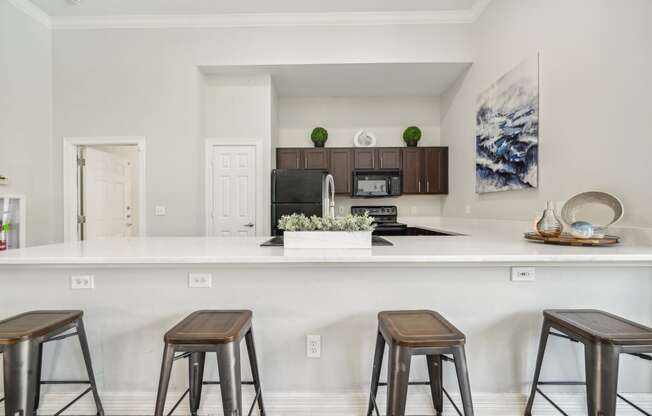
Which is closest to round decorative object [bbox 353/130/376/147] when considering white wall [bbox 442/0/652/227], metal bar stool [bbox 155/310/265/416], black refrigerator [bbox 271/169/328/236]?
black refrigerator [bbox 271/169/328/236]

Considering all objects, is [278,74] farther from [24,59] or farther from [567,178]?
[567,178]

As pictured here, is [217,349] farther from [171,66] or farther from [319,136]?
[319,136]

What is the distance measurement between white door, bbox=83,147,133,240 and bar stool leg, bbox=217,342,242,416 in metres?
3.55

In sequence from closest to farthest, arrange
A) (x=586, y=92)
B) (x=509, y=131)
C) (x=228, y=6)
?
(x=586, y=92) < (x=509, y=131) < (x=228, y=6)

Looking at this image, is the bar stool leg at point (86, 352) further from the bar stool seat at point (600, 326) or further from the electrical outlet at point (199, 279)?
the bar stool seat at point (600, 326)

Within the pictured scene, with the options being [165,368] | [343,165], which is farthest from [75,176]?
[165,368]

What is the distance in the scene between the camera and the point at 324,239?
61.7 inches

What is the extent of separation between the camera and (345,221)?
1.60 metres

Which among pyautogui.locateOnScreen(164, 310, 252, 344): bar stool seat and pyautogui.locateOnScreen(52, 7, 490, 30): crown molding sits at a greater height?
pyautogui.locateOnScreen(52, 7, 490, 30): crown molding

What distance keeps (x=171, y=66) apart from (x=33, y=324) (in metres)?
3.08

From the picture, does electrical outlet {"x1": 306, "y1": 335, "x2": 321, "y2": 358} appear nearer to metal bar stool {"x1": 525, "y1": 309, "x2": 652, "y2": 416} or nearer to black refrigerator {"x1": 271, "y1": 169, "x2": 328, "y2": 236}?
metal bar stool {"x1": 525, "y1": 309, "x2": 652, "y2": 416}

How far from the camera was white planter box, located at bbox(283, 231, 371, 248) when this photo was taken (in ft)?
5.14

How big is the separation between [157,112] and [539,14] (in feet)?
12.6

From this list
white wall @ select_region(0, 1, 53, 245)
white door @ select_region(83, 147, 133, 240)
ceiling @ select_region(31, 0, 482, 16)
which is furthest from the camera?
white door @ select_region(83, 147, 133, 240)
